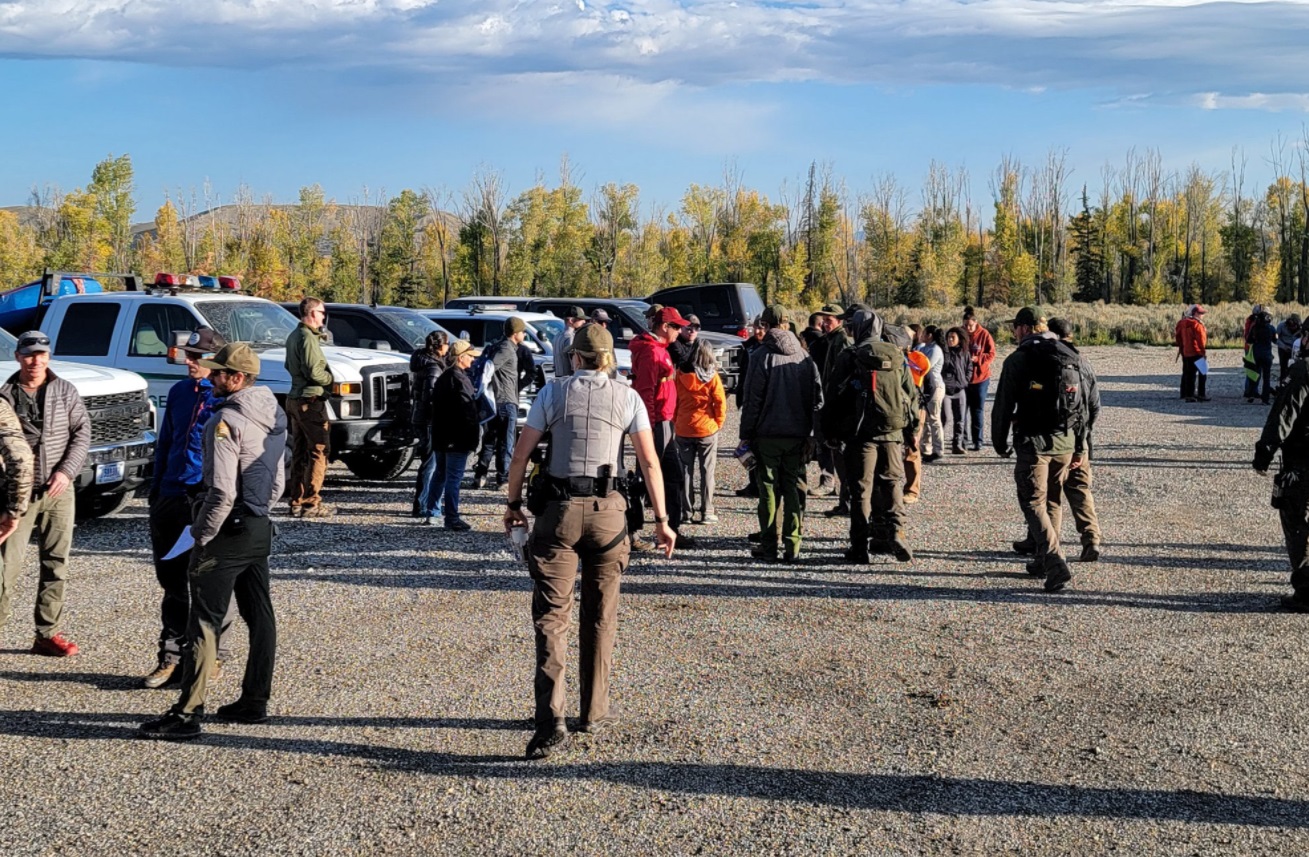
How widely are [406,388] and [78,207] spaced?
2005 inches

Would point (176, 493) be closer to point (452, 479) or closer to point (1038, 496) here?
point (452, 479)

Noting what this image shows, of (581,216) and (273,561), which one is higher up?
(581,216)

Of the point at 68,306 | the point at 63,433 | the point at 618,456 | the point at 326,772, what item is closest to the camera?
the point at 326,772

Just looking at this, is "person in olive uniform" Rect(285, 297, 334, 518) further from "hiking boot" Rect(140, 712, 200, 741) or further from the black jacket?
"hiking boot" Rect(140, 712, 200, 741)

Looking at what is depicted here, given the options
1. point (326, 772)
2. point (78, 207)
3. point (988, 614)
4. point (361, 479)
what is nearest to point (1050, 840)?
point (326, 772)

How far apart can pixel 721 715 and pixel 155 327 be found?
8.80 meters

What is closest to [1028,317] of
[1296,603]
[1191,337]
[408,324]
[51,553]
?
[1296,603]

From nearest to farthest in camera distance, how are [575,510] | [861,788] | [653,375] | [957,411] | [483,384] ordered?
[861,788]
[575,510]
[653,375]
[483,384]
[957,411]

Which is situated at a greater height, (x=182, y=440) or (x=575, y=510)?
(x=182, y=440)

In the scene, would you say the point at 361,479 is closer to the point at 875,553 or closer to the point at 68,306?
the point at 68,306

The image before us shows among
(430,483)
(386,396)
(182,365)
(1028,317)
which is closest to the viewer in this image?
(1028,317)

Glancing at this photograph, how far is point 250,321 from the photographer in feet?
43.3

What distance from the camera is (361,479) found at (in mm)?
13602

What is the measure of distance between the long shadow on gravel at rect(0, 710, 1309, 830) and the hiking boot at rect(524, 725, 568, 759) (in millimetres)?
59
